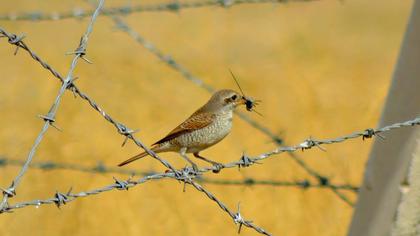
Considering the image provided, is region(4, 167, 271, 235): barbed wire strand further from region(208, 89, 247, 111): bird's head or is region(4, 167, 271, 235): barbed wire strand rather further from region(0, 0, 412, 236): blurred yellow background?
region(0, 0, 412, 236): blurred yellow background

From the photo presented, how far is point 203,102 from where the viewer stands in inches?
494

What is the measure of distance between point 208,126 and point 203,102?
255 inches

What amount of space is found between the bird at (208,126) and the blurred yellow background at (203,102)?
47.9 inches

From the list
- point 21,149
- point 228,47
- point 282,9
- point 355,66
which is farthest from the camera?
point 282,9

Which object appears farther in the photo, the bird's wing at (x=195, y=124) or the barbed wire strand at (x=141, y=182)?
the bird's wing at (x=195, y=124)

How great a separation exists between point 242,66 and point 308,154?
3.31 metres

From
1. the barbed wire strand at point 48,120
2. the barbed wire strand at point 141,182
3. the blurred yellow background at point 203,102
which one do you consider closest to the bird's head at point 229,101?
the blurred yellow background at point 203,102

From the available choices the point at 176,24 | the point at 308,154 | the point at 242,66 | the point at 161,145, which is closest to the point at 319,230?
the point at 308,154

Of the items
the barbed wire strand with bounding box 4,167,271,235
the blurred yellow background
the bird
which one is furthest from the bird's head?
the barbed wire strand with bounding box 4,167,271,235

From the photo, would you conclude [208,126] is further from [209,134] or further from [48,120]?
[48,120]

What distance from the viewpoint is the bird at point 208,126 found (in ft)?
19.9

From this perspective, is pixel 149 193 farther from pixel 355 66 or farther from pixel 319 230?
pixel 355 66

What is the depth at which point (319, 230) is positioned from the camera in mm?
9383

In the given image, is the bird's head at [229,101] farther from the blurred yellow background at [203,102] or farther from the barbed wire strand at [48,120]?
the barbed wire strand at [48,120]
